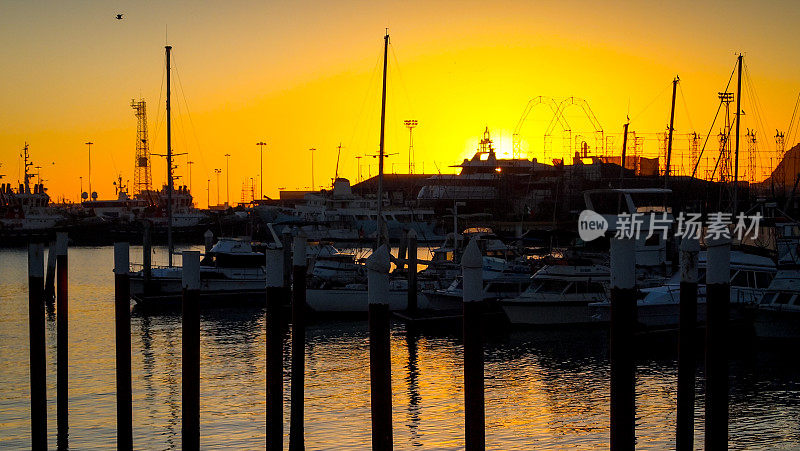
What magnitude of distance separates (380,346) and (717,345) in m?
5.01

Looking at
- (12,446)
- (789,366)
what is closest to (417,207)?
(789,366)

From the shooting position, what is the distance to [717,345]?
603 inches

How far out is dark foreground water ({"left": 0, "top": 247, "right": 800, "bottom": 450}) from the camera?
21.9 metres

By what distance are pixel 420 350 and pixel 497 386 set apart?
23.2 ft

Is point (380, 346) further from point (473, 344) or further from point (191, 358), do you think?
point (191, 358)

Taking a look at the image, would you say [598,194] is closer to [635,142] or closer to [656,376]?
[656,376]

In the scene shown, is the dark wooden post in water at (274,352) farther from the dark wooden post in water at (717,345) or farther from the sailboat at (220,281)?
the sailboat at (220,281)


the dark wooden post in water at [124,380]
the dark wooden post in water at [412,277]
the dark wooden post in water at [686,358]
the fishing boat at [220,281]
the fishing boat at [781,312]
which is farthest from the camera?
the fishing boat at [220,281]

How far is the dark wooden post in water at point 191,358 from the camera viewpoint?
16.3 m

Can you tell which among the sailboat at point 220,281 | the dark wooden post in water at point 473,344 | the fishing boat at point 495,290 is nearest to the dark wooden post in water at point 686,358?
the dark wooden post in water at point 473,344

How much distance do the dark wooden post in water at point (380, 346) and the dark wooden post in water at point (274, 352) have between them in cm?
236

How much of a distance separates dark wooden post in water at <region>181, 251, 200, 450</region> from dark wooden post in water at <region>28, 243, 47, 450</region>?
4.12m

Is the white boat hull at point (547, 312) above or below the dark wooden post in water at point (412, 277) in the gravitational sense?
below

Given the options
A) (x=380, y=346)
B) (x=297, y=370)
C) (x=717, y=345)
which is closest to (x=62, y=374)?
(x=297, y=370)
